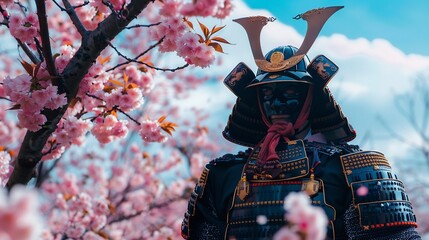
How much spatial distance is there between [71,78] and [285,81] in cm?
130

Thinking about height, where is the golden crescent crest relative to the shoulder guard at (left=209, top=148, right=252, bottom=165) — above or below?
above

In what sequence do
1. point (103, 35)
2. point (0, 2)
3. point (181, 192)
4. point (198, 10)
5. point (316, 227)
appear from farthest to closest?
point (181, 192) → point (0, 2) → point (103, 35) → point (198, 10) → point (316, 227)

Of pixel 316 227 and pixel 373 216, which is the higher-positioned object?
pixel 373 216

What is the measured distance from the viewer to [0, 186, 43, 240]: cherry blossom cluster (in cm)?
88

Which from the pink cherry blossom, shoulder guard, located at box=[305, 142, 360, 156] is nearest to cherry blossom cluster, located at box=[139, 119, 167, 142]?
shoulder guard, located at box=[305, 142, 360, 156]

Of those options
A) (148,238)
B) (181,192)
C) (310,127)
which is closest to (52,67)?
(310,127)

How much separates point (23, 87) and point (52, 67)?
9.1 inches

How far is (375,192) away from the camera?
2.88 meters

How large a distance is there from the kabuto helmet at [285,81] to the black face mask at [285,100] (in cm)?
3

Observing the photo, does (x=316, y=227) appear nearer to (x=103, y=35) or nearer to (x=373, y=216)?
(x=373, y=216)

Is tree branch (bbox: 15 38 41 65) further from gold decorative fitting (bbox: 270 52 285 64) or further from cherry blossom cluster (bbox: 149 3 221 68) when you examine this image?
gold decorative fitting (bbox: 270 52 285 64)

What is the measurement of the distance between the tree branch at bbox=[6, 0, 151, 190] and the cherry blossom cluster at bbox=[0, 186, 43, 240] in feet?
7.00

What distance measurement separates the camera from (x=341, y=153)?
123 inches

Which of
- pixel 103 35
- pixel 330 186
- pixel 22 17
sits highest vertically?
pixel 22 17
